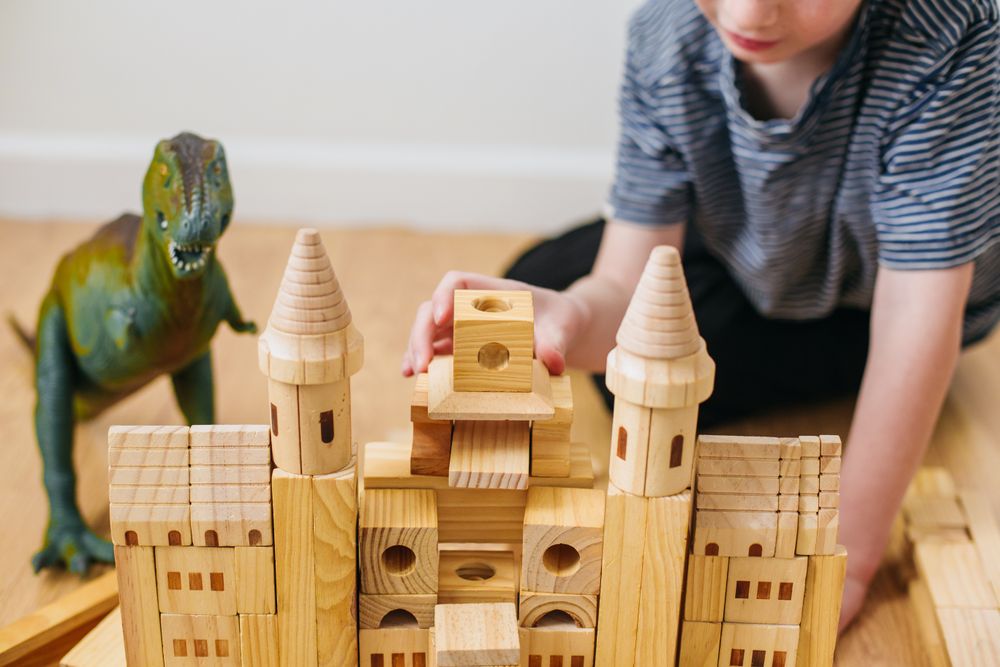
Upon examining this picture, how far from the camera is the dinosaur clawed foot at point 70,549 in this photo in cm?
95

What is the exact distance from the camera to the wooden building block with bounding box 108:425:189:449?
60 cm

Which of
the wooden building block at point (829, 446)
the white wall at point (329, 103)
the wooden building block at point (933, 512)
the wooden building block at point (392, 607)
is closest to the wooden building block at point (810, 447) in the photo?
the wooden building block at point (829, 446)

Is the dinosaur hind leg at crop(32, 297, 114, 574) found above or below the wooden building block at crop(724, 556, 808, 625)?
below

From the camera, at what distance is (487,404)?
2.01ft

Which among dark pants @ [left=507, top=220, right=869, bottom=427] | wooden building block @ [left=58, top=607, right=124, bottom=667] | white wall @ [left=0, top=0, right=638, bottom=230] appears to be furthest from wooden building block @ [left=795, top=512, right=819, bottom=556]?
white wall @ [left=0, top=0, right=638, bottom=230]

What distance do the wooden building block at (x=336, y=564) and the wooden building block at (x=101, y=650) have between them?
0.17 metres

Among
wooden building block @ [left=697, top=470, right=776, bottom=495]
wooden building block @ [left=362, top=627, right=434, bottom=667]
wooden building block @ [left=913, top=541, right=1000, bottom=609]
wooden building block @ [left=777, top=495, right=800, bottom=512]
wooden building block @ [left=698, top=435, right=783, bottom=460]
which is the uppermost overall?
wooden building block @ [left=698, top=435, right=783, bottom=460]

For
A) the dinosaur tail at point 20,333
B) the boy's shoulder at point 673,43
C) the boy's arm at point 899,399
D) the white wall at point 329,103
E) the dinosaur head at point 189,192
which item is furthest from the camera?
the white wall at point 329,103

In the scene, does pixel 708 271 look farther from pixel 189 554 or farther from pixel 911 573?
pixel 189 554

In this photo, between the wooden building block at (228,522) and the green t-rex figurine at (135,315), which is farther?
the green t-rex figurine at (135,315)

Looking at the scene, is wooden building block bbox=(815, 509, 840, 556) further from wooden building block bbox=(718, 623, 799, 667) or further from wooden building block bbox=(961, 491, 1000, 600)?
wooden building block bbox=(961, 491, 1000, 600)

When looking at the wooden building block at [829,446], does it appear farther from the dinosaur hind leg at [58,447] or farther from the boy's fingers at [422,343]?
the dinosaur hind leg at [58,447]

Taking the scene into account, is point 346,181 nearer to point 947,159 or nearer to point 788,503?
point 947,159

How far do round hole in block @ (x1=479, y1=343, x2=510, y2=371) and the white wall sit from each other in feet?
3.50
